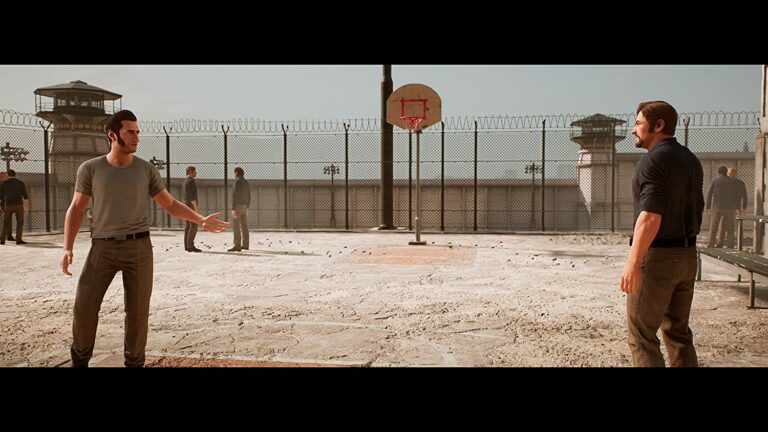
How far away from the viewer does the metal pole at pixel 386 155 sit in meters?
17.7

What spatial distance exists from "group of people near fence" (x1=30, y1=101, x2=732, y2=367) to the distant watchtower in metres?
31.9

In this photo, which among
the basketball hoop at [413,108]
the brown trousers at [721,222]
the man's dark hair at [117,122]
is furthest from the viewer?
the basketball hoop at [413,108]

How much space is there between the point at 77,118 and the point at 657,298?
126 feet

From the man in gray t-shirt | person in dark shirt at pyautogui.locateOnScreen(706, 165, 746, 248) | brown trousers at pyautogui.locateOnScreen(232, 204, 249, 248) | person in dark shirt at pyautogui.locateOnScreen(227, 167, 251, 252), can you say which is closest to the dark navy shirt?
the man in gray t-shirt

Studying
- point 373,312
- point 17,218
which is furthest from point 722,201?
point 17,218

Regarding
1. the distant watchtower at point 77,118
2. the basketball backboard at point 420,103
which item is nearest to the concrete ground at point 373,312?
the basketball backboard at point 420,103

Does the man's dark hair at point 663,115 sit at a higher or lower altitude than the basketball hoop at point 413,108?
lower

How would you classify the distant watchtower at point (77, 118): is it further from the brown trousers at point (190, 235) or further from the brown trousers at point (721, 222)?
the brown trousers at point (721, 222)

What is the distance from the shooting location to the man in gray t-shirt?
12.3 feet

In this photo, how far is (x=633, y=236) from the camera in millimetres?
3336

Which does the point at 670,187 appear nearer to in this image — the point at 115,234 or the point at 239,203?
the point at 115,234

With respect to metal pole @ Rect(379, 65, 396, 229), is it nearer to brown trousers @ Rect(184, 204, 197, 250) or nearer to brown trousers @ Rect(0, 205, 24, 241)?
brown trousers @ Rect(184, 204, 197, 250)
